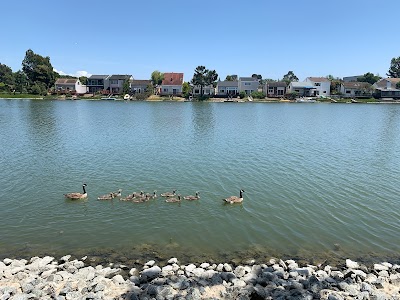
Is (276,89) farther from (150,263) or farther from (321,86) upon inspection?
(150,263)

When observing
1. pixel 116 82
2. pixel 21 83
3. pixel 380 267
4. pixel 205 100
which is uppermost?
pixel 116 82

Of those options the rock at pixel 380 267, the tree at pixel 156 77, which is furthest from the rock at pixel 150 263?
the tree at pixel 156 77

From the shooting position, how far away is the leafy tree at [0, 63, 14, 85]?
462 feet

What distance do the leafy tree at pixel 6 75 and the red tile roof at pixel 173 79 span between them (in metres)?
66.8

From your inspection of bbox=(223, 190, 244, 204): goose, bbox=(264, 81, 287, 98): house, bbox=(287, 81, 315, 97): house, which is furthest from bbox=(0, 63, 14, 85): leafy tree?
bbox=(223, 190, 244, 204): goose

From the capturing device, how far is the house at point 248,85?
12588 centimetres

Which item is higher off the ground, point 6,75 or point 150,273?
point 6,75

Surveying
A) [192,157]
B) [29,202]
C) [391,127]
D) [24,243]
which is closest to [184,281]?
[24,243]

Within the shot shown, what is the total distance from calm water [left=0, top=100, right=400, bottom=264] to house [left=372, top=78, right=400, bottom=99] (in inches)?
3793

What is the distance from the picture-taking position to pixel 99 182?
2244 centimetres

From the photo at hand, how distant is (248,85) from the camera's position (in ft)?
415

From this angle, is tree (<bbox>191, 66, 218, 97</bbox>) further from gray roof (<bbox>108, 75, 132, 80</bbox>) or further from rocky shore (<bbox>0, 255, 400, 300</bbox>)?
rocky shore (<bbox>0, 255, 400, 300</bbox>)

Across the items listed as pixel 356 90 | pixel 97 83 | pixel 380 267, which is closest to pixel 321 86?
pixel 356 90

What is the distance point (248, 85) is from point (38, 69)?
75.8m
